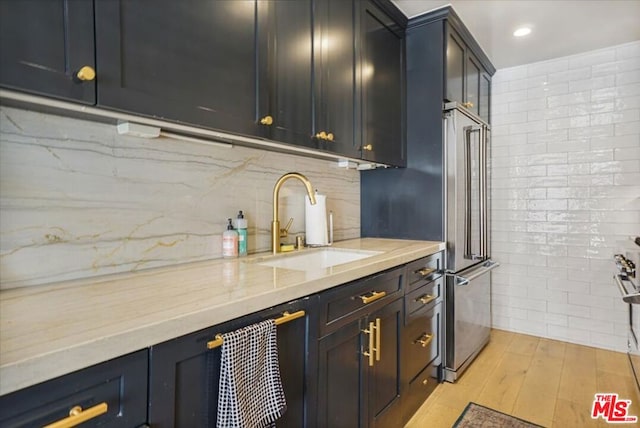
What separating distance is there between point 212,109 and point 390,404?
5.17ft

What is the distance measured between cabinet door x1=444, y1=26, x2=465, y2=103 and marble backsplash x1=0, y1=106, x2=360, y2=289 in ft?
4.86

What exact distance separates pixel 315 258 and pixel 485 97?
7.95 feet

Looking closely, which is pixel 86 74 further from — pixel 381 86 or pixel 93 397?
pixel 381 86

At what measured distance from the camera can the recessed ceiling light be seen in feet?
8.59

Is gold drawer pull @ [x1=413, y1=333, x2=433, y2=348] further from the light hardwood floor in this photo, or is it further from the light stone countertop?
the light stone countertop

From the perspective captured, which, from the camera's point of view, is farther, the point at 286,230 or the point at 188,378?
the point at 286,230

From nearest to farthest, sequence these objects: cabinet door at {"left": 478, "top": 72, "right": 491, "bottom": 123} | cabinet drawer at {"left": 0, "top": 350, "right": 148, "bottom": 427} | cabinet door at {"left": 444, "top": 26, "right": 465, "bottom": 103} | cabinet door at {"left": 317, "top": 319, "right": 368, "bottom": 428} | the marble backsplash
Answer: cabinet drawer at {"left": 0, "top": 350, "right": 148, "bottom": 427} → the marble backsplash → cabinet door at {"left": 317, "top": 319, "right": 368, "bottom": 428} → cabinet door at {"left": 444, "top": 26, "right": 465, "bottom": 103} → cabinet door at {"left": 478, "top": 72, "right": 491, "bottom": 123}

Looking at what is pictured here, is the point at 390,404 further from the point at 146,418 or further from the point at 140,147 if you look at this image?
the point at 140,147

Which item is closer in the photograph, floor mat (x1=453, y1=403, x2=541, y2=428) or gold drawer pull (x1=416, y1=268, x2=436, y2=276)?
floor mat (x1=453, y1=403, x2=541, y2=428)

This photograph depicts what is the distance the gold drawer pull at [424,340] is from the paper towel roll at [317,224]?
2.57 ft

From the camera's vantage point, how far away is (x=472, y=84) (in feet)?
9.53

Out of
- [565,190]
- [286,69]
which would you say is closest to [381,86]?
[286,69]

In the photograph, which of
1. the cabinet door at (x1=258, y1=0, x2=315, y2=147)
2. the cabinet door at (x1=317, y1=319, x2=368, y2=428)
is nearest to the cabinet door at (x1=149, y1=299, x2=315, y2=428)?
the cabinet door at (x1=317, y1=319, x2=368, y2=428)

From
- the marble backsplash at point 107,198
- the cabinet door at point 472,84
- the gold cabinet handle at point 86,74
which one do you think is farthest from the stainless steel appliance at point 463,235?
the gold cabinet handle at point 86,74
